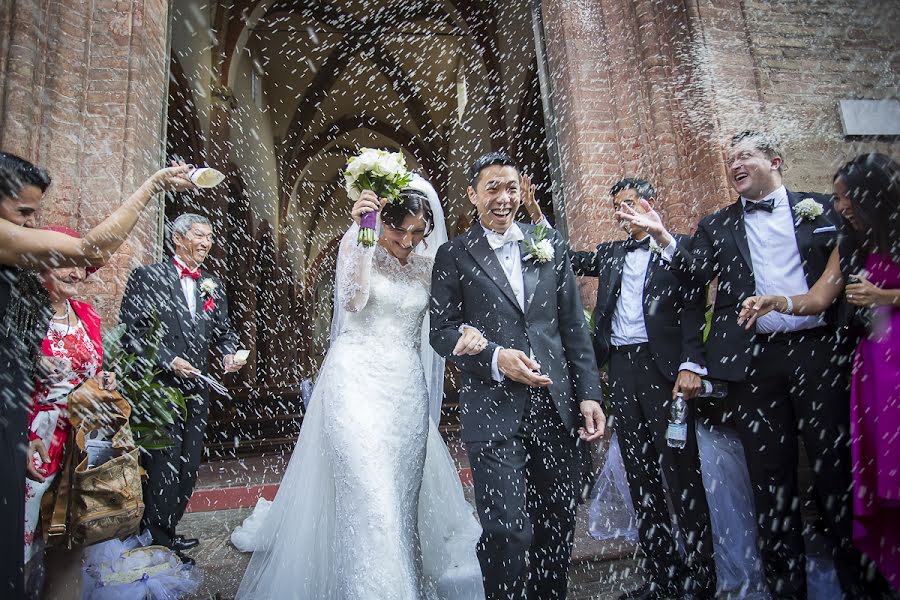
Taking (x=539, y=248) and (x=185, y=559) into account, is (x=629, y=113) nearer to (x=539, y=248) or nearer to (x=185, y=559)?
(x=539, y=248)

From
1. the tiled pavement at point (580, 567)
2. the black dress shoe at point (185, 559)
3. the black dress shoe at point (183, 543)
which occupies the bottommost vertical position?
Result: the tiled pavement at point (580, 567)

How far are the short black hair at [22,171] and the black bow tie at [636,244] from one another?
116 inches

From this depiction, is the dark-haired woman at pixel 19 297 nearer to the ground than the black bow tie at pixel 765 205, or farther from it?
nearer to the ground

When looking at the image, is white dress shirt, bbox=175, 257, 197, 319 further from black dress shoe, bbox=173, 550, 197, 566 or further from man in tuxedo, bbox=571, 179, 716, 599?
man in tuxedo, bbox=571, 179, 716, 599

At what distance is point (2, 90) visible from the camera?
4477mm

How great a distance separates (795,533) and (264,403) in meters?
10.2

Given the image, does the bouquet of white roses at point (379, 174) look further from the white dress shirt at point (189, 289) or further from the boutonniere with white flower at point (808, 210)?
the boutonniere with white flower at point (808, 210)

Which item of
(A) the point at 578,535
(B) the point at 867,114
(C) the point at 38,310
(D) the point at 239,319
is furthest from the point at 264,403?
(B) the point at 867,114

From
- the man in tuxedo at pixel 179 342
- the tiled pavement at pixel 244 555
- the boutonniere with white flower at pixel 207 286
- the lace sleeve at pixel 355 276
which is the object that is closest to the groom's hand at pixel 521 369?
the lace sleeve at pixel 355 276

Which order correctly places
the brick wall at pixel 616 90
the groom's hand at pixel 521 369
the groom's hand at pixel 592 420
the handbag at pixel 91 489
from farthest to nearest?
the brick wall at pixel 616 90
the groom's hand at pixel 592 420
the handbag at pixel 91 489
the groom's hand at pixel 521 369

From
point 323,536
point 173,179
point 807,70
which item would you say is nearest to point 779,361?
point 323,536

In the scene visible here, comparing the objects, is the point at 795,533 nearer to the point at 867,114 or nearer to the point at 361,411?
the point at 361,411

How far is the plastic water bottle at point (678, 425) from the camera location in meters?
2.80

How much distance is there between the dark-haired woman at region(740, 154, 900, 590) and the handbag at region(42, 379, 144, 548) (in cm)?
293
